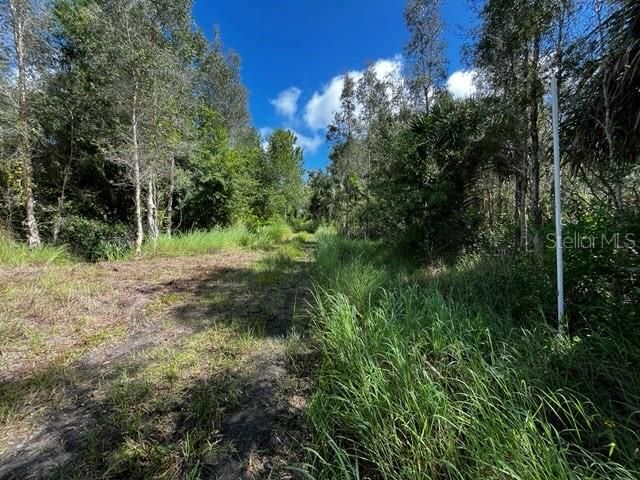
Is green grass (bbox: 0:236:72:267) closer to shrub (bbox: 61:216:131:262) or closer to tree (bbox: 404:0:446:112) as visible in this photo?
shrub (bbox: 61:216:131:262)

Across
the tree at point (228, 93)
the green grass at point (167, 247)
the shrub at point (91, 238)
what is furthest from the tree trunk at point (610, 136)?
the tree at point (228, 93)

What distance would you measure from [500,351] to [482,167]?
5143 millimetres

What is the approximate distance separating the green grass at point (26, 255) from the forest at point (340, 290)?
0.13 feet

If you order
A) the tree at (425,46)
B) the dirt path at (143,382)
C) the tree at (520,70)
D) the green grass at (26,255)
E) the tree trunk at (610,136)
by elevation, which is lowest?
the dirt path at (143,382)

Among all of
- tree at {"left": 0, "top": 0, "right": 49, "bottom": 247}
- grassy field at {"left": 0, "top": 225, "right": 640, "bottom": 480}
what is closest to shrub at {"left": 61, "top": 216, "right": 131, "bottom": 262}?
tree at {"left": 0, "top": 0, "right": 49, "bottom": 247}

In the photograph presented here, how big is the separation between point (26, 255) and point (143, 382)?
531cm

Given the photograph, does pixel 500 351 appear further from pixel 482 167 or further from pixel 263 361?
pixel 482 167

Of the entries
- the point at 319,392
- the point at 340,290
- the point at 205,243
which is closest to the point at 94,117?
the point at 205,243

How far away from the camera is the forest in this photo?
1.37 meters

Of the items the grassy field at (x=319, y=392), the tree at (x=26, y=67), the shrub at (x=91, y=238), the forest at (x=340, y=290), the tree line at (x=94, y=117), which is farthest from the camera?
the shrub at (x=91, y=238)

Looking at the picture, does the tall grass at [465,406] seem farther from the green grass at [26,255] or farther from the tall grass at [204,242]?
the tall grass at [204,242]

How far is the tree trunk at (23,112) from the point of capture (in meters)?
5.60

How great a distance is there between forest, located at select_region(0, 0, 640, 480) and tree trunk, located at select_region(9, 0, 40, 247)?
Result: 0.16 feet

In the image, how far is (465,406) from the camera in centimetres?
146
